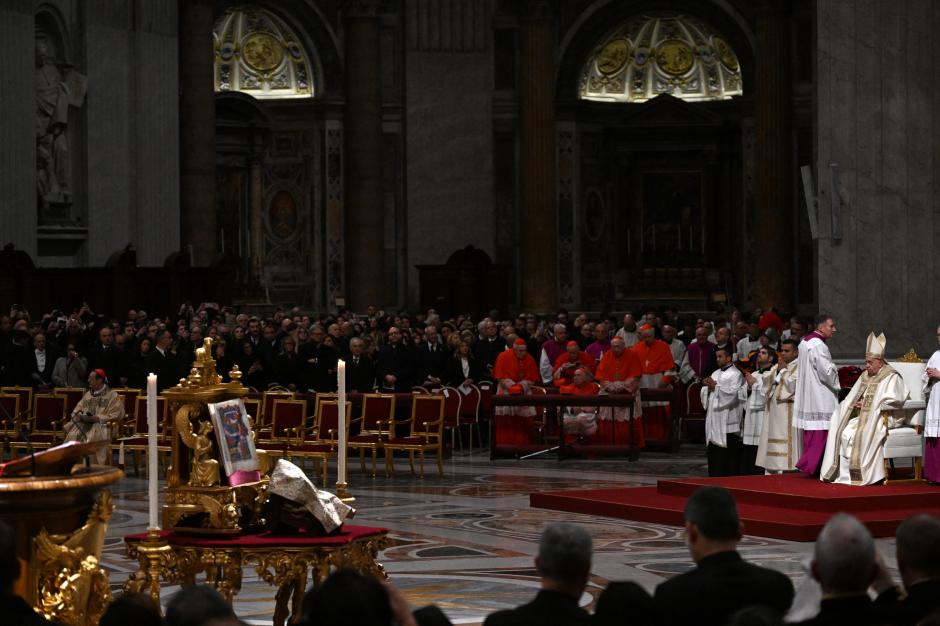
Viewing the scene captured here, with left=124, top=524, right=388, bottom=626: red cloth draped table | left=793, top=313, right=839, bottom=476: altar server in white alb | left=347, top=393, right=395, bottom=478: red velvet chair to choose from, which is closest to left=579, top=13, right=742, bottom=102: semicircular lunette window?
left=347, top=393, right=395, bottom=478: red velvet chair

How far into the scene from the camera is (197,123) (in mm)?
29203

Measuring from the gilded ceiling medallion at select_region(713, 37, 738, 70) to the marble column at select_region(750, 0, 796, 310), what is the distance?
1973mm

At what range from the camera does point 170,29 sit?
28.6m

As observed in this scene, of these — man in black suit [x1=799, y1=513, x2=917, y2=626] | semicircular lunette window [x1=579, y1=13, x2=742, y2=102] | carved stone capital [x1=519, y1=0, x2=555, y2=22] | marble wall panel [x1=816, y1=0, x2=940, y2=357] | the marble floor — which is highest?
carved stone capital [x1=519, y1=0, x2=555, y2=22]

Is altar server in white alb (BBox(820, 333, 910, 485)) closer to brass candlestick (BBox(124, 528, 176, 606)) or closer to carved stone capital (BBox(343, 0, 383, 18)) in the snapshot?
brass candlestick (BBox(124, 528, 176, 606))

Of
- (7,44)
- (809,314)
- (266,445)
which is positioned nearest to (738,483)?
(266,445)

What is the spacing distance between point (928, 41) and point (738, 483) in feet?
20.3

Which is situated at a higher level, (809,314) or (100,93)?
(100,93)

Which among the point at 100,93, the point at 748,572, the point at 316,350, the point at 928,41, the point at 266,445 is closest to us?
the point at 748,572

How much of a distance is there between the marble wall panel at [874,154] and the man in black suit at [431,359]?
15.9ft

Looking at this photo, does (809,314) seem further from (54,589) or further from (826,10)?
(54,589)

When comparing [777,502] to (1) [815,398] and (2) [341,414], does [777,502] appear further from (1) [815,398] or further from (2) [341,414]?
(2) [341,414]

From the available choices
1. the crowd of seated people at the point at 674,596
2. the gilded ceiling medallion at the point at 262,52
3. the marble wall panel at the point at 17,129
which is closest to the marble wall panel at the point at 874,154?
the marble wall panel at the point at 17,129

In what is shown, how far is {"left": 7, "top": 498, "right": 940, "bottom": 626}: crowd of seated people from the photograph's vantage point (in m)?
4.41
